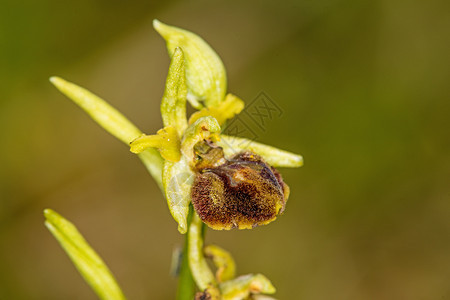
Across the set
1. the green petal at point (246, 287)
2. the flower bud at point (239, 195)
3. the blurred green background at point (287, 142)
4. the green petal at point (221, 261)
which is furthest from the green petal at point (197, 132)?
the blurred green background at point (287, 142)

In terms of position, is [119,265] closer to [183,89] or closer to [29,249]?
[29,249]

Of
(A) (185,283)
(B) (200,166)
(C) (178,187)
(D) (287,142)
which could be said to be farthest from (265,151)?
(D) (287,142)

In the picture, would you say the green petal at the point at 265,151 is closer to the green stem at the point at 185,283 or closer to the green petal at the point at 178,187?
the green petal at the point at 178,187

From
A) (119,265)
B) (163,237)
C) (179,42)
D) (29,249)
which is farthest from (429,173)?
(29,249)

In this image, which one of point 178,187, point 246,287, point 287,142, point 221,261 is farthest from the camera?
point 287,142

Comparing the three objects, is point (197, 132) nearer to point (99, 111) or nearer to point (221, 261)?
point (99, 111)

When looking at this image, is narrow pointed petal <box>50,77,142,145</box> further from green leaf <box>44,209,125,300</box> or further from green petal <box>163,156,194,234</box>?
green leaf <box>44,209,125,300</box>
